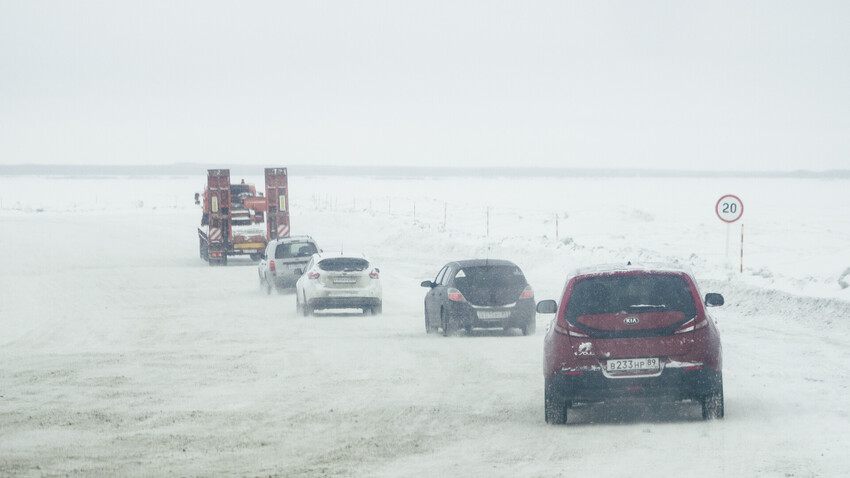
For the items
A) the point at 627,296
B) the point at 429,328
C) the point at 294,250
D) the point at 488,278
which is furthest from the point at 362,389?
the point at 294,250

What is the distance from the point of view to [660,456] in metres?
9.27

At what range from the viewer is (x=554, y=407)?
1094cm

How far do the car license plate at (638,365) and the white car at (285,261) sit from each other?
775 inches

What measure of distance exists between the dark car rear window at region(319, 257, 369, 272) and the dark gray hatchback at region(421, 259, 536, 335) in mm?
4867

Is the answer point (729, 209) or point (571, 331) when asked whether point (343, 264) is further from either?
point (571, 331)

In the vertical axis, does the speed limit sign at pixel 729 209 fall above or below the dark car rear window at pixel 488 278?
above

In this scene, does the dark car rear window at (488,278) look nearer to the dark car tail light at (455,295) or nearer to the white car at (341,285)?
the dark car tail light at (455,295)

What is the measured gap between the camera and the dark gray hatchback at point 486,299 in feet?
64.8

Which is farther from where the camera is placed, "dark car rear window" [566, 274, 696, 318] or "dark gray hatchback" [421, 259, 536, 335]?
"dark gray hatchback" [421, 259, 536, 335]

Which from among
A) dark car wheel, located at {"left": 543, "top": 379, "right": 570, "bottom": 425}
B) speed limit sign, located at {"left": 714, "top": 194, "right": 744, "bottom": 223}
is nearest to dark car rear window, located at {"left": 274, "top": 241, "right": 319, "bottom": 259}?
speed limit sign, located at {"left": 714, "top": 194, "right": 744, "bottom": 223}

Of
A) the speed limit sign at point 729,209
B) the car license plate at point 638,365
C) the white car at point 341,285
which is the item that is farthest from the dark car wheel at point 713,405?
the speed limit sign at point 729,209

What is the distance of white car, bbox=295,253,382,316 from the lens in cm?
2428

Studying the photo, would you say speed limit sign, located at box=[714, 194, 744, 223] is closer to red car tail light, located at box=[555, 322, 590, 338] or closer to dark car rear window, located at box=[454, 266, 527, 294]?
dark car rear window, located at box=[454, 266, 527, 294]

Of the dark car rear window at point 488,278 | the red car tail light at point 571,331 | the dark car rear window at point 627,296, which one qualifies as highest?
the dark car rear window at point 627,296
